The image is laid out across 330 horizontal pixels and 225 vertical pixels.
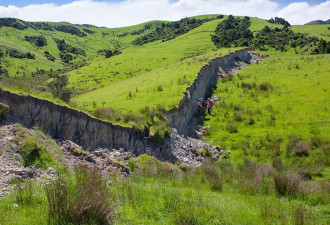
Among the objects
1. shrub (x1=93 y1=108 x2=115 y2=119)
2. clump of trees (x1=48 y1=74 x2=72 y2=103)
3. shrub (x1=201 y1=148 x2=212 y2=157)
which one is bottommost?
shrub (x1=201 y1=148 x2=212 y2=157)

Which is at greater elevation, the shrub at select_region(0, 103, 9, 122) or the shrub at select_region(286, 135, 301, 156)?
the shrub at select_region(0, 103, 9, 122)

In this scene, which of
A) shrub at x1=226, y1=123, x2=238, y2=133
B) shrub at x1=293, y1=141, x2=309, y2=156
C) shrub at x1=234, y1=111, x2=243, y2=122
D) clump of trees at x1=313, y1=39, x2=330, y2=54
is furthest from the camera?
clump of trees at x1=313, y1=39, x2=330, y2=54

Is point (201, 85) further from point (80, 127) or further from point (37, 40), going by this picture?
point (37, 40)

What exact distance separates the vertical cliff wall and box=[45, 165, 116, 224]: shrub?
14.8 meters

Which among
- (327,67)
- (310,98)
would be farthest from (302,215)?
(327,67)

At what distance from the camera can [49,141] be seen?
13.2 m

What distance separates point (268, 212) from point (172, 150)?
443 inches

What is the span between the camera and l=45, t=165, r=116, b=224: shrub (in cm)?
602

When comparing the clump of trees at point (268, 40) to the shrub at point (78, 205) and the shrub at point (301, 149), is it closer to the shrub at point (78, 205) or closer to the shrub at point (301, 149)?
the shrub at point (301, 149)

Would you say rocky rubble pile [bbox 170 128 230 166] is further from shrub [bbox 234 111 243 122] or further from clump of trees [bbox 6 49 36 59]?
clump of trees [bbox 6 49 36 59]

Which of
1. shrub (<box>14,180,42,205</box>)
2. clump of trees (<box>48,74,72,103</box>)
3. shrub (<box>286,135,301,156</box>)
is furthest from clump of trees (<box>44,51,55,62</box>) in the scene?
shrub (<box>14,180,42,205</box>)

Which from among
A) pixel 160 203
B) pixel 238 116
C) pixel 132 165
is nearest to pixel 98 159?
pixel 132 165

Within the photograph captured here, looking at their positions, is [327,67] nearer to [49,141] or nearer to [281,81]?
[281,81]

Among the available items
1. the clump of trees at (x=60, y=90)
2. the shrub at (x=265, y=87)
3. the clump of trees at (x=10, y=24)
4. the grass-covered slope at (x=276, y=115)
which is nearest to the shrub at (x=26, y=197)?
the clump of trees at (x=60, y=90)
